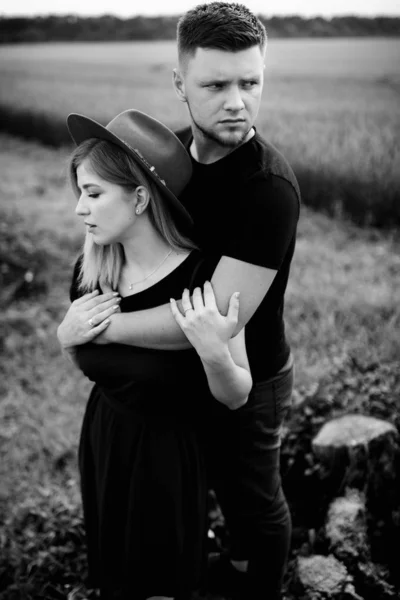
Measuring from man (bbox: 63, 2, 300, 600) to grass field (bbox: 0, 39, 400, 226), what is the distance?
3275 mm

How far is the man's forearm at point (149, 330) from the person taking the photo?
150 centimetres

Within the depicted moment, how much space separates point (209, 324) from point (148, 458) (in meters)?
0.58

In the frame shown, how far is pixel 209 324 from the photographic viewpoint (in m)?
1.39

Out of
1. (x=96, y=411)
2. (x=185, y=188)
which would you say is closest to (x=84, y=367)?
(x=96, y=411)

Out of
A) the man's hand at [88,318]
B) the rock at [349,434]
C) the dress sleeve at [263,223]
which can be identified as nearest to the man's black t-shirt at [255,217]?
the dress sleeve at [263,223]

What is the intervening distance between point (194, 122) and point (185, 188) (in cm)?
20

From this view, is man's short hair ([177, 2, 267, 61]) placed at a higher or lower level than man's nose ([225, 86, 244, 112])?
higher

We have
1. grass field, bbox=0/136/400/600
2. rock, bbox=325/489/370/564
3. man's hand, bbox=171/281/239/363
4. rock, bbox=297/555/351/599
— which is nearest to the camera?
man's hand, bbox=171/281/239/363

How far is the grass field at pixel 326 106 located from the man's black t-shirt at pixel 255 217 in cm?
337

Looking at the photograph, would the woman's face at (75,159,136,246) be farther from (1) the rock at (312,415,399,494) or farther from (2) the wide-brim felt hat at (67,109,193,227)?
(1) the rock at (312,415,399,494)

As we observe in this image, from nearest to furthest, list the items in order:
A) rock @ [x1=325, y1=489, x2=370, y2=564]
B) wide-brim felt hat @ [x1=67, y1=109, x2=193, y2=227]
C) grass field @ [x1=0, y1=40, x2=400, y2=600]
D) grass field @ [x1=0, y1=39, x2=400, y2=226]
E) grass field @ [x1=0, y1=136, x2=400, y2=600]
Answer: wide-brim felt hat @ [x1=67, y1=109, x2=193, y2=227]
rock @ [x1=325, y1=489, x2=370, y2=564]
grass field @ [x1=0, y1=136, x2=400, y2=600]
grass field @ [x1=0, y1=40, x2=400, y2=600]
grass field @ [x1=0, y1=39, x2=400, y2=226]

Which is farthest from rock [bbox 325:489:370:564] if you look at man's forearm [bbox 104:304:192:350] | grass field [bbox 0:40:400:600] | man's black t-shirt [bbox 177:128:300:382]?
man's forearm [bbox 104:304:192:350]

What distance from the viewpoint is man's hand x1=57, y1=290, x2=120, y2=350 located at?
159 centimetres

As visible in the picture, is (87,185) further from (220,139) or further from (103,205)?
(220,139)
